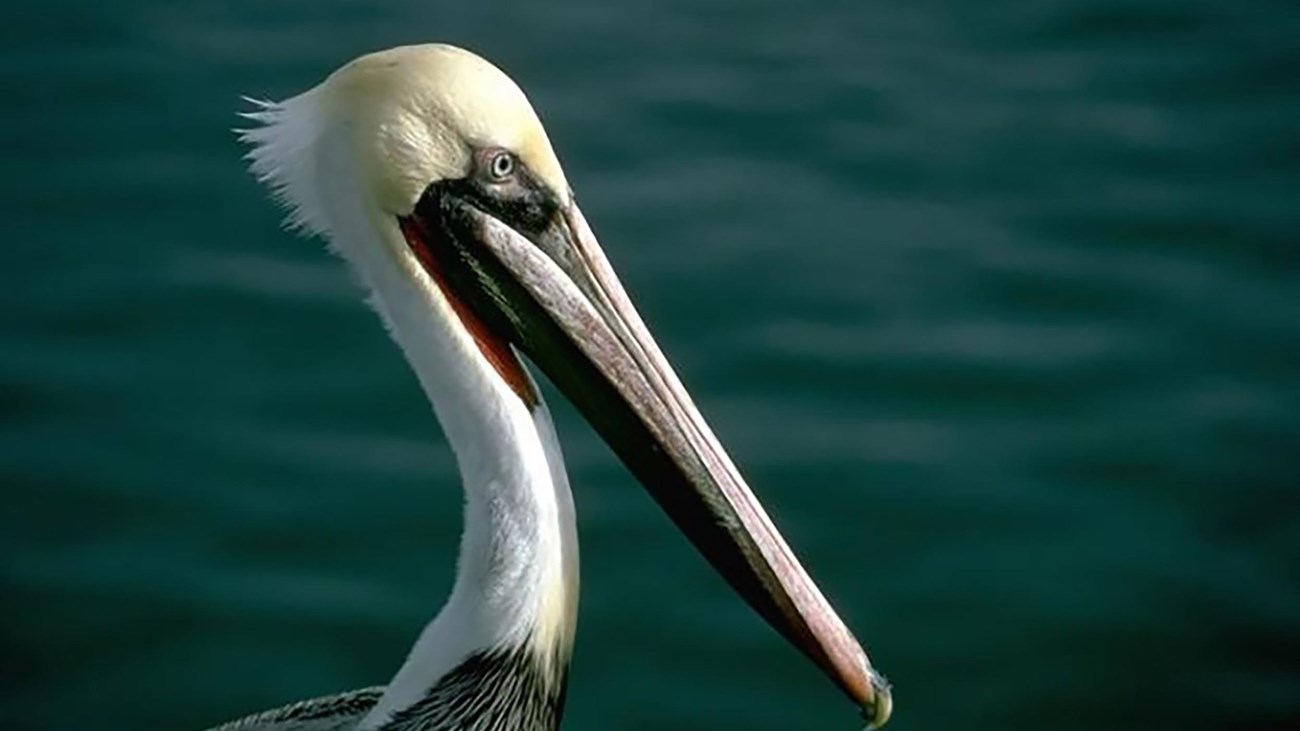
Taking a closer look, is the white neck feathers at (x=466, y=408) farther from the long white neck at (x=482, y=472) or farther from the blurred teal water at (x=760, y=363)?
the blurred teal water at (x=760, y=363)

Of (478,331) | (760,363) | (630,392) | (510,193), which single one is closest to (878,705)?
(630,392)

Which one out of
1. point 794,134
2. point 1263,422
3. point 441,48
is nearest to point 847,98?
point 794,134

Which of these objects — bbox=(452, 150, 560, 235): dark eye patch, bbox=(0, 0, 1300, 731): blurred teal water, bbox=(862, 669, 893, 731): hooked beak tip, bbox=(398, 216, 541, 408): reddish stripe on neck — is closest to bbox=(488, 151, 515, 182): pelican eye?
bbox=(452, 150, 560, 235): dark eye patch

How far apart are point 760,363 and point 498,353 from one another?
230 cm

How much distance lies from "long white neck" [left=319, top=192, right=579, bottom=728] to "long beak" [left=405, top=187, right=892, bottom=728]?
79 millimetres

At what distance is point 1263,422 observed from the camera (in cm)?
673

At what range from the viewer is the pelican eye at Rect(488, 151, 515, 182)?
4398mm

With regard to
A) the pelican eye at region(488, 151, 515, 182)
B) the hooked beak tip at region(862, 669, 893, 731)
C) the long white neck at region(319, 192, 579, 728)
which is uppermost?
the pelican eye at region(488, 151, 515, 182)

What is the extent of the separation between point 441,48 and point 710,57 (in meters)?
3.45

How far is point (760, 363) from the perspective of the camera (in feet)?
22.4

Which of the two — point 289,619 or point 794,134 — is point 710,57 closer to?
point 794,134

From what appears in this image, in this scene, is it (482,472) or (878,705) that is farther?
(878,705)

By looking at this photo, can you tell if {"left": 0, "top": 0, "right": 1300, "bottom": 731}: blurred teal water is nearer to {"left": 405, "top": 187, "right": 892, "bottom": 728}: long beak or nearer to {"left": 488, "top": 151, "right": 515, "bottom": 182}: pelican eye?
{"left": 405, "top": 187, "right": 892, "bottom": 728}: long beak

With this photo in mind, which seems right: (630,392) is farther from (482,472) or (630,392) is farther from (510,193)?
(510,193)
